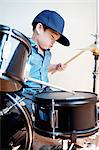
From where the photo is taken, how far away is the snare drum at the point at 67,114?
0.90m

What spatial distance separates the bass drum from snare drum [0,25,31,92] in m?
0.17

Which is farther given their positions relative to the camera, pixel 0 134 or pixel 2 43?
pixel 0 134

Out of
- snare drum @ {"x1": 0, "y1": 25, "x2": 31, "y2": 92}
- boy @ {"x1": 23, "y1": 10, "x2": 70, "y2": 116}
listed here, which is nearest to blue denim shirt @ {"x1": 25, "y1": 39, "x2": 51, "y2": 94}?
boy @ {"x1": 23, "y1": 10, "x2": 70, "y2": 116}

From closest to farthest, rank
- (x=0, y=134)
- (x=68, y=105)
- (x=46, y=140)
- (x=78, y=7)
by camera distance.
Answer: (x=68, y=105)
(x=0, y=134)
(x=46, y=140)
(x=78, y=7)

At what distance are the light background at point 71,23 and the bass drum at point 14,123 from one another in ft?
2.43

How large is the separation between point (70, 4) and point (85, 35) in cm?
25

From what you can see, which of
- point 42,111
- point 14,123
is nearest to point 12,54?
point 42,111

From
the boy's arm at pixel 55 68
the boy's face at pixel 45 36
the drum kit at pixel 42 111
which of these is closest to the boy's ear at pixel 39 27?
the boy's face at pixel 45 36

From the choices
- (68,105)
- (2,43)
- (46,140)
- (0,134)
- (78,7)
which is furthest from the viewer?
(78,7)

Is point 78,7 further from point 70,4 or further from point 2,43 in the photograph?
point 2,43

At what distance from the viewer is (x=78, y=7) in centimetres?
164

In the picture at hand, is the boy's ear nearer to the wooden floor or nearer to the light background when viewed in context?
the light background

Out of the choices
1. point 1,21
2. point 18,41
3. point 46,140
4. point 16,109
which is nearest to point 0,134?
point 16,109

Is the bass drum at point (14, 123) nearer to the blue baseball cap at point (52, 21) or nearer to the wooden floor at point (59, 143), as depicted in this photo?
the wooden floor at point (59, 143)
